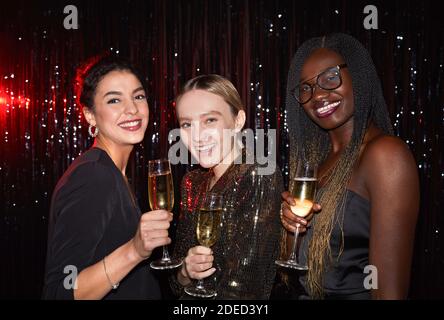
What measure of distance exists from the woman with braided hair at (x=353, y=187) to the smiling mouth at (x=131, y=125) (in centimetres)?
81

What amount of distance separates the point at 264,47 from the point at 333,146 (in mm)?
1546

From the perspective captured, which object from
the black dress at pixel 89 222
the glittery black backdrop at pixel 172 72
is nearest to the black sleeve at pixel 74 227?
the black dress at pixel 89 222

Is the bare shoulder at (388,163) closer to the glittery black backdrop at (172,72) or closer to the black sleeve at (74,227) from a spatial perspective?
the black sleeve at (74,227)

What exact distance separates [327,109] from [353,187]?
423 mm

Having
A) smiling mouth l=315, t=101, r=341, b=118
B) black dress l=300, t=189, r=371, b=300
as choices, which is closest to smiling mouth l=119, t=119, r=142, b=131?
smiling mouth l=315, t=101, r=341, b=118

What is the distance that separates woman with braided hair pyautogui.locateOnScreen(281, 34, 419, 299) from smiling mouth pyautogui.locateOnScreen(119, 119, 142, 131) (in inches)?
31.9

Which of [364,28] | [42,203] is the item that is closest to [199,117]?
[364,28]

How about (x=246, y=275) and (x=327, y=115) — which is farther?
(x=327, y=115)

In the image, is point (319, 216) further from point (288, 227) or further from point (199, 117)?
point (199, 117)

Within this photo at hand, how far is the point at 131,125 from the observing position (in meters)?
2.04

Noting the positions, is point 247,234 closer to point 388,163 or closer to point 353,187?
point 353,187

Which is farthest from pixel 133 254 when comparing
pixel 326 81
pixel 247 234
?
pixel 326 81

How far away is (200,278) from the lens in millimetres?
1750

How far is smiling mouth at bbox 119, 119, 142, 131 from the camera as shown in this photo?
2.03 meters
